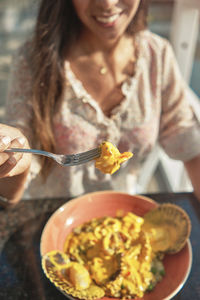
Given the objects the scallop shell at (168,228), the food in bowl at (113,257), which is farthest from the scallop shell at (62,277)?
the scallop shell at (168,228)

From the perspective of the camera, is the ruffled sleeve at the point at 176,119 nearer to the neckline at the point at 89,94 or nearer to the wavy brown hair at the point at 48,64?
the neckline at the point at 89,94

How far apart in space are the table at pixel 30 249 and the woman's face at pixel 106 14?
24.1 inches

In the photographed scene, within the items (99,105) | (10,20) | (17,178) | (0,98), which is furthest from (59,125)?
(10,20)

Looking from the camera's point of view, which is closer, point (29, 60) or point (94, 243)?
point (94, 243)

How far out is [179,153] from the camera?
1166 mm

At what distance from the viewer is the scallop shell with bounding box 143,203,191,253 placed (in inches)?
34.0

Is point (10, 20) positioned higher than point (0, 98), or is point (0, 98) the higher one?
point (10, 20)

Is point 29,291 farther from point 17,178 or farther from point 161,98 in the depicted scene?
point 161,98

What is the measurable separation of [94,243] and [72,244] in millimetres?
76

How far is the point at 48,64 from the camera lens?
1082 mm

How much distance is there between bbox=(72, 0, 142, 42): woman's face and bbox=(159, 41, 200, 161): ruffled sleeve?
0.29 metres

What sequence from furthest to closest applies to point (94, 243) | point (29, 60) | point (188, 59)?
point (188, 59) → point (29, 60) → point (94, 243)

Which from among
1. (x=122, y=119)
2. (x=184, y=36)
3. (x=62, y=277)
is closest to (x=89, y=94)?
(x=122, y=119)

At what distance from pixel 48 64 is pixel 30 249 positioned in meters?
0.64
